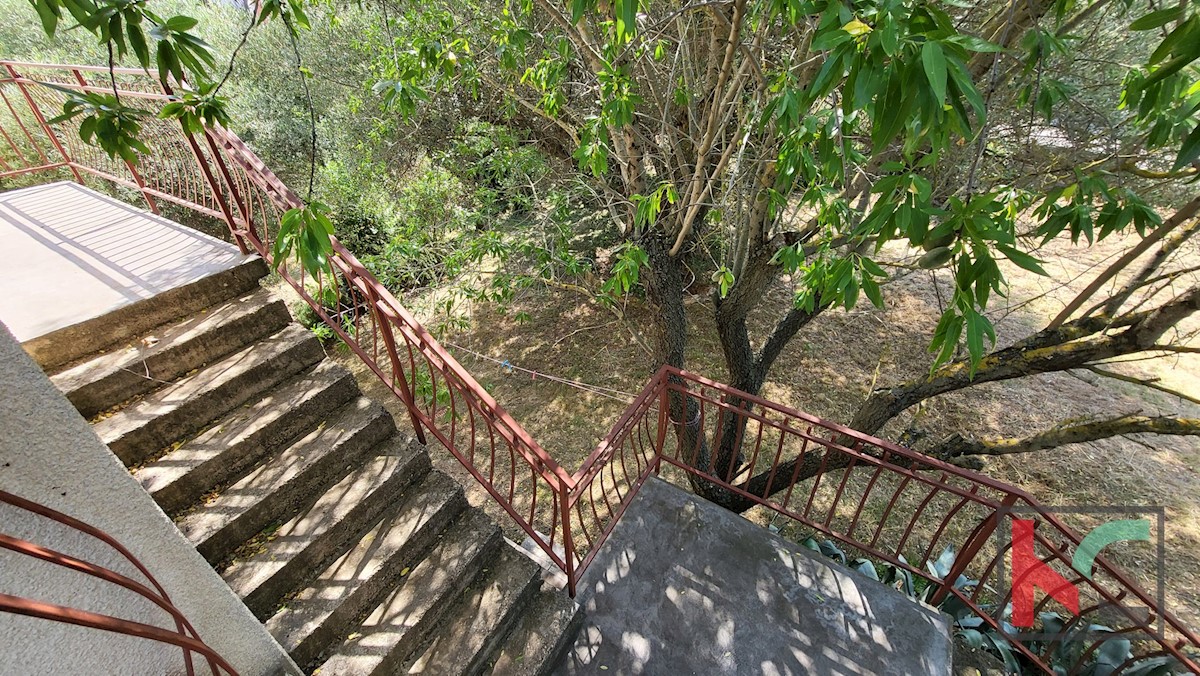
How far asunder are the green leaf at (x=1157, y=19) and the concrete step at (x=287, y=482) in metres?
3.37

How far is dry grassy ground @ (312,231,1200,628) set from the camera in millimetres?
4902

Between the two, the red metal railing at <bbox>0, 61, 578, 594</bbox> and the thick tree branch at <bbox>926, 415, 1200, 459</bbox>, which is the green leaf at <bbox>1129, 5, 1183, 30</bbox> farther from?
the thick tree branch at <bbox>926, 415, 1200, 459</bbox>

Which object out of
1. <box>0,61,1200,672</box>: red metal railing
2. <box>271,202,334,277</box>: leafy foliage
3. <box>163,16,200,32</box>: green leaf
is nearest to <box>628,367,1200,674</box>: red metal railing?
<box>0,61,1200,672</box>: red metal railing

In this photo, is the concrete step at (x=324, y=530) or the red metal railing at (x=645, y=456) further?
the red metal railing at (x=645, y=456)

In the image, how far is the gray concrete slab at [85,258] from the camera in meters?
2.72

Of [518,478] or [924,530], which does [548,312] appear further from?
[924,530]

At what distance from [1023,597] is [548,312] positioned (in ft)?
21.2

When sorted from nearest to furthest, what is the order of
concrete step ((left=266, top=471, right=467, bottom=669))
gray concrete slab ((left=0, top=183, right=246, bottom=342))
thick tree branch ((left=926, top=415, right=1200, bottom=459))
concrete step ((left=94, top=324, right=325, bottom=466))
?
1. concrete step ((left=266, top=471, right=467, bottom=669))
2. concrete step ((left=94, top=324, right=325, bottom=466))
3. thick tree branch ((left=926, top=415, right=1200, bottom=459))
4. gray concrete slab ((left=0, top=183, right=246, bottom=342))

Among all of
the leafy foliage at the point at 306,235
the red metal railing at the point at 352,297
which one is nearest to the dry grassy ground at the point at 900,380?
the red metal railing at the point at 352,297

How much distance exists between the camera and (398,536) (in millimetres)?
2666

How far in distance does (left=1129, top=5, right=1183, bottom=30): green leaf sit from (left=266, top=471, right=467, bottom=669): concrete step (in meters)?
3.26

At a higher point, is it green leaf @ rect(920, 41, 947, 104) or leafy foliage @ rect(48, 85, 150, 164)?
green leaf @ rect(920, 41, 947, 104)

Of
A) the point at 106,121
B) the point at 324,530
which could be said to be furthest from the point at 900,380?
the point at 106,121

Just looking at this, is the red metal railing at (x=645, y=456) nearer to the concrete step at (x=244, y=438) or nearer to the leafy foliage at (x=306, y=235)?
the concrete step at (x=244, y=438)
